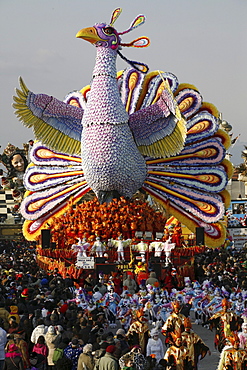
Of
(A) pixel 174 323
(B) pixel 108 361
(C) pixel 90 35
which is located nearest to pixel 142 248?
(C) pixel 90 35

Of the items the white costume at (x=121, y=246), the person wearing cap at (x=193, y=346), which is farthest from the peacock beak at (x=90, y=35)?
the person wearing cap at (x=193, y=346)

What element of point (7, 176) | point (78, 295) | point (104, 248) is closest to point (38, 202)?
point (104, 248)

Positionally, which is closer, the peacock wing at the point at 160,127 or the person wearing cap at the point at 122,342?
the person wearing cap at the point at 122,342

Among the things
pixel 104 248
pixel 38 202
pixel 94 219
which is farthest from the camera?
pixel 38 202

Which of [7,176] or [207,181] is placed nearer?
[207,181]

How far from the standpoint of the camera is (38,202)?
1182 inches

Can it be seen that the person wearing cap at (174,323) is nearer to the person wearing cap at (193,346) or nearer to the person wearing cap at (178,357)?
the person wearing cap at (193,346)

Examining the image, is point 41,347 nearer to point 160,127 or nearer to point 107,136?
point 107,136

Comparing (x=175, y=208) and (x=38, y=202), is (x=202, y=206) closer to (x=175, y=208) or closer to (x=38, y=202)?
(x=175, y=208)

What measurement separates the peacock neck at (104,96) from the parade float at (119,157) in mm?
35

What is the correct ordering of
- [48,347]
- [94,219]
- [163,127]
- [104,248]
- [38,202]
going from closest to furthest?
[48,347]
[104,248]
[94,219]
[163,127]
[38,202]

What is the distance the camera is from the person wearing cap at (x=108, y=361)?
9562mm

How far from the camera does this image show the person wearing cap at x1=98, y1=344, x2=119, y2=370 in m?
9.56

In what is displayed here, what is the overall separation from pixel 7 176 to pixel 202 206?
15316 millimetres
